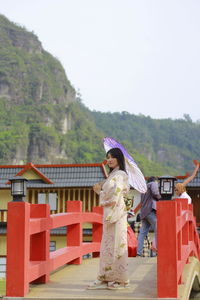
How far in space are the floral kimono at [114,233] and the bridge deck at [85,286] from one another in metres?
0.23

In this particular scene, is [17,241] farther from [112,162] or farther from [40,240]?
[112,162]

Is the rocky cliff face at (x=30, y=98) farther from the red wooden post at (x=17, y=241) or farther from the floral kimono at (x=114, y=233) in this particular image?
the red wooden post at (x=17, y=241)

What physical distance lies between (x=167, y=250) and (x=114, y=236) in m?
0.99

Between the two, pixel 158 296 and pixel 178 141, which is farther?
pixel 178 141

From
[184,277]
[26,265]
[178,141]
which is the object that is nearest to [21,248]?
[26,265]

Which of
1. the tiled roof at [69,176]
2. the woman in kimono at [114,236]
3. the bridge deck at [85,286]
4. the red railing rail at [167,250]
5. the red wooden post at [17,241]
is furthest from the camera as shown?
the tiled roof at [69,176]

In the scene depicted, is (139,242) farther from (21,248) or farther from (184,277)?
(21,248)

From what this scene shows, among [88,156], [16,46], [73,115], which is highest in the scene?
[16,46]

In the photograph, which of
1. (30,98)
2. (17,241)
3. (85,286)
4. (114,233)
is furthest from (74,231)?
(30,98)

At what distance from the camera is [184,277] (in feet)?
27.5

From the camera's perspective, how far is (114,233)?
716 centimetres

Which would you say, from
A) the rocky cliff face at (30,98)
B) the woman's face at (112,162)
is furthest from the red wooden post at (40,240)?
the rocky cliff face at (30,98)

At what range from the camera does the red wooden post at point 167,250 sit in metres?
6.32

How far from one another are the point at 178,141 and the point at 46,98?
48.8 m
